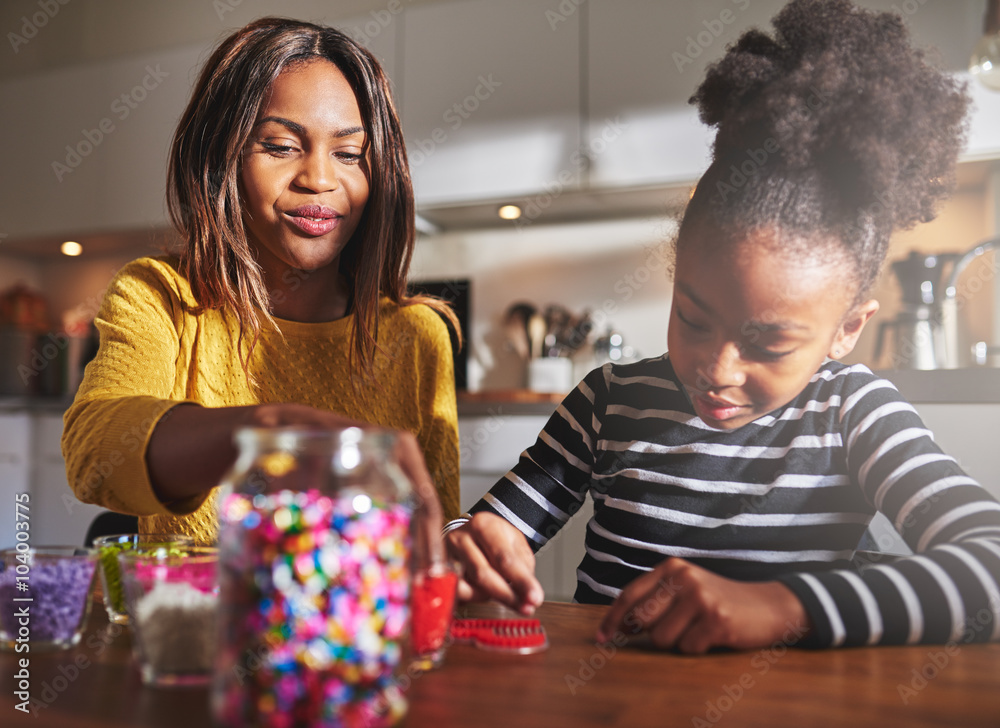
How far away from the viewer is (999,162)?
1056mm

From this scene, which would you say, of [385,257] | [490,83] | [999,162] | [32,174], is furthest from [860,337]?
[32,174]

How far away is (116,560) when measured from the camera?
0.65 metres

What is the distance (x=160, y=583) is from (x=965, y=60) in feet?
3.32

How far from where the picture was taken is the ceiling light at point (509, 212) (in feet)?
7.55

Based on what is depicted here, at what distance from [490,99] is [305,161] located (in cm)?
144

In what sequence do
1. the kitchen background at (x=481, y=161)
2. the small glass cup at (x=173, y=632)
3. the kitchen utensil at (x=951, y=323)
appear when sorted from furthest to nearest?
the kitchen background at (x=481, y=161) → the kitchen utensil at (x=951, y=323) → the small glass cup at (x=173, y=632)

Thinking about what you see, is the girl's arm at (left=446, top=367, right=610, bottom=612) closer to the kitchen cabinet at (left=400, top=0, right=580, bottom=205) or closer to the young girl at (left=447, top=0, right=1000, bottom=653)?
the young girl at (left=447, top=0, right=1000, bottom=653)

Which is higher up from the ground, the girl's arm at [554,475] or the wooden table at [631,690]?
the girl's arm at [554,475]

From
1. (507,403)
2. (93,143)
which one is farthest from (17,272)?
(507,403)

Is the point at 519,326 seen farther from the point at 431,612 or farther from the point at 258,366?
the point at 431,612

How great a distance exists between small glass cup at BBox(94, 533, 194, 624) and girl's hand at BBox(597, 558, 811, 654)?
39cm

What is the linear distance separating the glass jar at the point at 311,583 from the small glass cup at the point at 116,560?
31 cm

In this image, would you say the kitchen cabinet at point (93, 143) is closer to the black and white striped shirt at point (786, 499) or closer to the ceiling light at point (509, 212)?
the ceiling light at point (509, 212)

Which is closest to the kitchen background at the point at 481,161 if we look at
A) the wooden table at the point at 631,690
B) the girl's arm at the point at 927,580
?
the girl's arm at the point at 927,580
